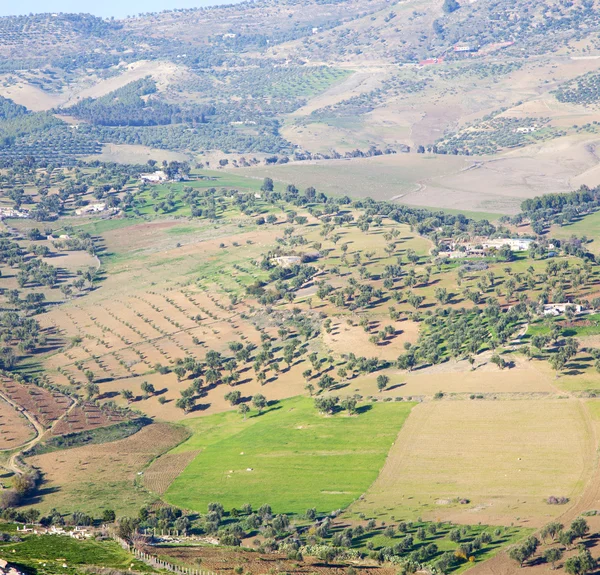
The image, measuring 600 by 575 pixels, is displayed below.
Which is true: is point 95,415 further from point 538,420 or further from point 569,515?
point 569,515

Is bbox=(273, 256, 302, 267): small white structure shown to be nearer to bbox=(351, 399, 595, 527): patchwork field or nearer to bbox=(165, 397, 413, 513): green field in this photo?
bbox=(165, 397, 413, 513): green field

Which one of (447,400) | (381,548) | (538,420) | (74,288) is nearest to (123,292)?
(74,288)

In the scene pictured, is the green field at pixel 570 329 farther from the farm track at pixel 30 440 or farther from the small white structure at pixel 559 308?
the farm track at pixel 30 440

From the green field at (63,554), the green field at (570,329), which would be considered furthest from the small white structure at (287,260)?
the green field at (63,554)

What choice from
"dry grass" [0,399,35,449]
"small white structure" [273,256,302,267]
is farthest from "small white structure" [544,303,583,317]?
"dry grass" [0,399,35,449]

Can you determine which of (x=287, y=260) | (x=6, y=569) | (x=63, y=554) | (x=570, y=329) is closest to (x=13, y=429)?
(x=63, y=554)

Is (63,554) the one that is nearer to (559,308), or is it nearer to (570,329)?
(570,329)

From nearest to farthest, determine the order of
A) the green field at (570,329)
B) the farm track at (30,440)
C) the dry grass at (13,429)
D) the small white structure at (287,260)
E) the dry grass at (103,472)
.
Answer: the dry grass at (103,472) → the farm track at (30,440) → the dry grass at (13,429) → the green field at (570,329) → the small white structure at (287,260)
